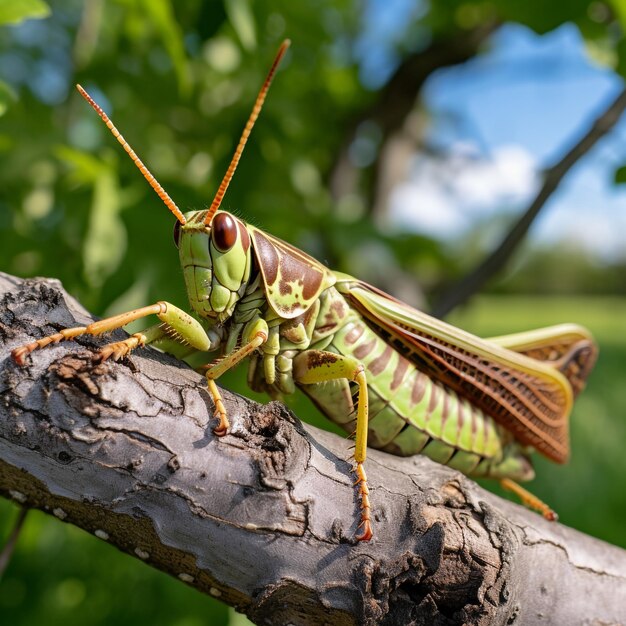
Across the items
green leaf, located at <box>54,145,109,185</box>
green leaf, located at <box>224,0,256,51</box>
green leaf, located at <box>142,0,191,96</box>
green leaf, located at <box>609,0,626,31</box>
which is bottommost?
green leaf, located at <box>54,145,109,185</box>

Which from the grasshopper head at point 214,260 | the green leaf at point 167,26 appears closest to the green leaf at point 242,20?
the green leaf at point 167,26

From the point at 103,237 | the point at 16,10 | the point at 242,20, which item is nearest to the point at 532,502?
the point at 103,237

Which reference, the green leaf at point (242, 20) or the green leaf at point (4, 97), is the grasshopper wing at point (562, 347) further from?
the green leaf at point (4, 97)

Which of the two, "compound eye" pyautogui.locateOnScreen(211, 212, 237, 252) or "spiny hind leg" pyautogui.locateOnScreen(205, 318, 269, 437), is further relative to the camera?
"compound eye" pyautogui.locateOnScreen(211, 212, 237, 252)

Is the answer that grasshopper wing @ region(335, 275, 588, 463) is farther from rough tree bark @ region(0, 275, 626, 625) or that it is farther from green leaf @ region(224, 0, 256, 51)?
green leaf @ region(224, 0, 256, 51)

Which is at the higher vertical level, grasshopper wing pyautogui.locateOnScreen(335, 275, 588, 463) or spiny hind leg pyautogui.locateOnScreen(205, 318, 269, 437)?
grasshopper wing pyautogui.locateOnScreen(335, 275, 588, 463)

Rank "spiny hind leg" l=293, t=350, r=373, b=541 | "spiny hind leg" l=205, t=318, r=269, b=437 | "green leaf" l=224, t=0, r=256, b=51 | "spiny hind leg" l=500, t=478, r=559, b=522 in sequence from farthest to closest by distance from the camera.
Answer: "green leaf" l=224, t=0, r=256, b=51 < "spiny hind leg" l=500, t=478, r=559, b=522 < "spiny hind leg" l=293, t=350, r=373, b=541 < "spiny hind leg" l=205, t=318, r=269, b=437

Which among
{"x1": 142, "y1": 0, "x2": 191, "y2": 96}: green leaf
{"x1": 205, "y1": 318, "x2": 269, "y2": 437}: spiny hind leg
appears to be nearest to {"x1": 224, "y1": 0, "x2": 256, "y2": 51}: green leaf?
{"x1": 142, "y1": 0, "x2": 191, "y2": 96}: green leaf

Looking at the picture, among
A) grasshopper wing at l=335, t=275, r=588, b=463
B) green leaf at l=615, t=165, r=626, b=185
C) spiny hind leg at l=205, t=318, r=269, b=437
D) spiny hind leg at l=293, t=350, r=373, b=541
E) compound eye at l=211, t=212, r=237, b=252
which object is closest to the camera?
spiny hind leg at l=205, t=318, r=269, b=437
